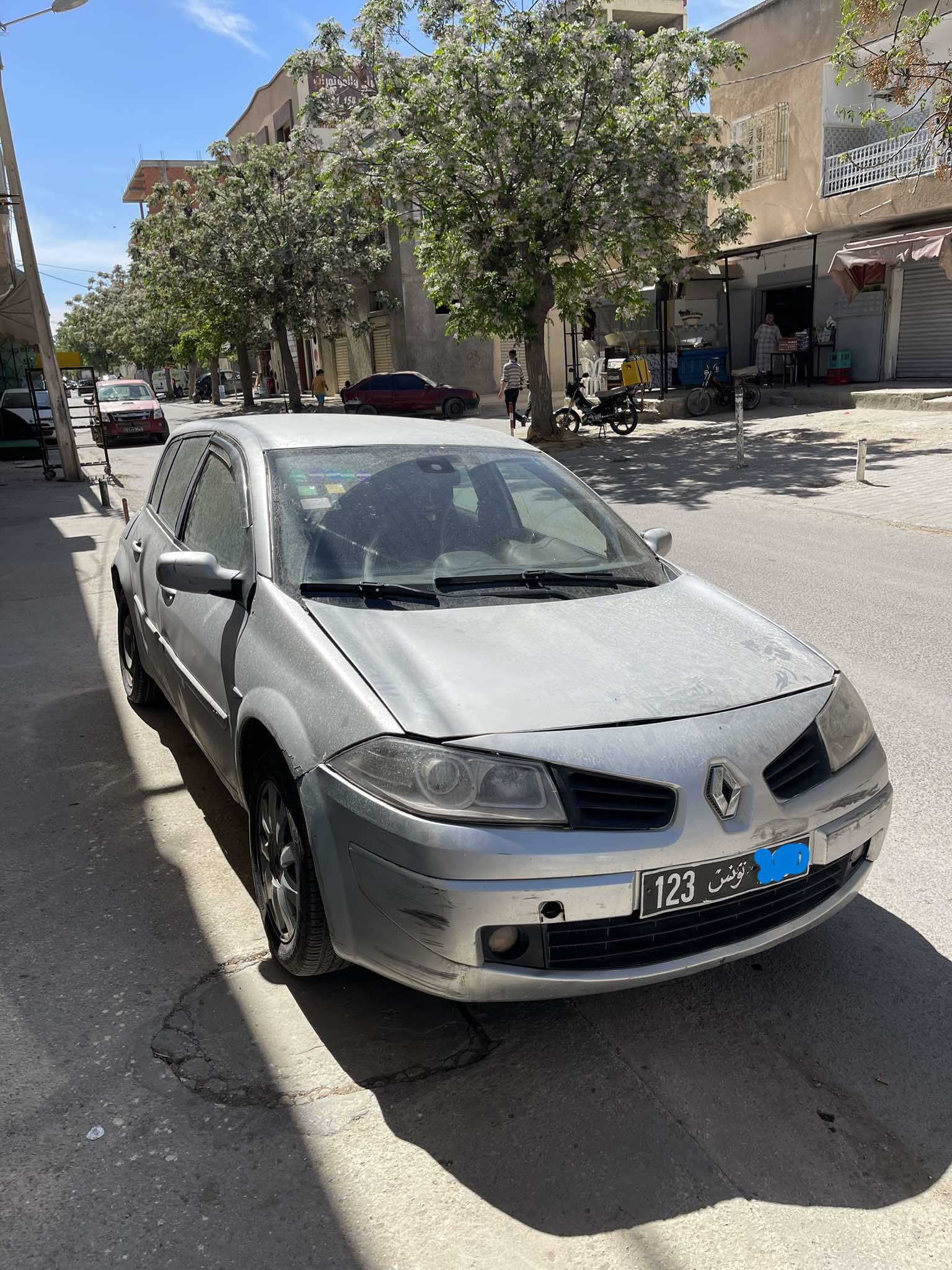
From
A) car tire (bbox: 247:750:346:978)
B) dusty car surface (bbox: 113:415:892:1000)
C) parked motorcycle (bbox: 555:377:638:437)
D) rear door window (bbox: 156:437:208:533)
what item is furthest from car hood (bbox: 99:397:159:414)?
car tire (bbox: 247:750:346:978)

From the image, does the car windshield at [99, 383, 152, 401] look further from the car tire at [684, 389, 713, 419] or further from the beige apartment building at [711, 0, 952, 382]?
the beige apartment building at [711, 0, 952, 382]

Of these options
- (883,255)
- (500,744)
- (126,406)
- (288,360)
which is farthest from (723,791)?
(288,360)

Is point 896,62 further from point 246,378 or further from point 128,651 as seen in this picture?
point 246,378

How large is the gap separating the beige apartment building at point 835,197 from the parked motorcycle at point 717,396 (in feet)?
6.28

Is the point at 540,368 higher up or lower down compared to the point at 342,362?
higher up

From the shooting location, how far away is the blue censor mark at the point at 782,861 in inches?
101

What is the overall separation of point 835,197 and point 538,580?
22.8 m

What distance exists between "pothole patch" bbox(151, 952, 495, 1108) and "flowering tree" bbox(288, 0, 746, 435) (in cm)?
1594

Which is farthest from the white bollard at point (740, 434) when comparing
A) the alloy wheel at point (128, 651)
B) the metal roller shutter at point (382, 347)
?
the metal roller shutter at point (382, 347)

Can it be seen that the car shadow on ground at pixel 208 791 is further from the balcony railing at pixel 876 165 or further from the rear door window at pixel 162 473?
the balcony railing at pixel 876 165

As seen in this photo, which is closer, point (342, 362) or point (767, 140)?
point (767, 140)

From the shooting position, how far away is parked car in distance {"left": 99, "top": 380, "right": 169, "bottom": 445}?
27484 mm

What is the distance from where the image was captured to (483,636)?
2947 mm

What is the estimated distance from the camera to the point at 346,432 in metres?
4.07
